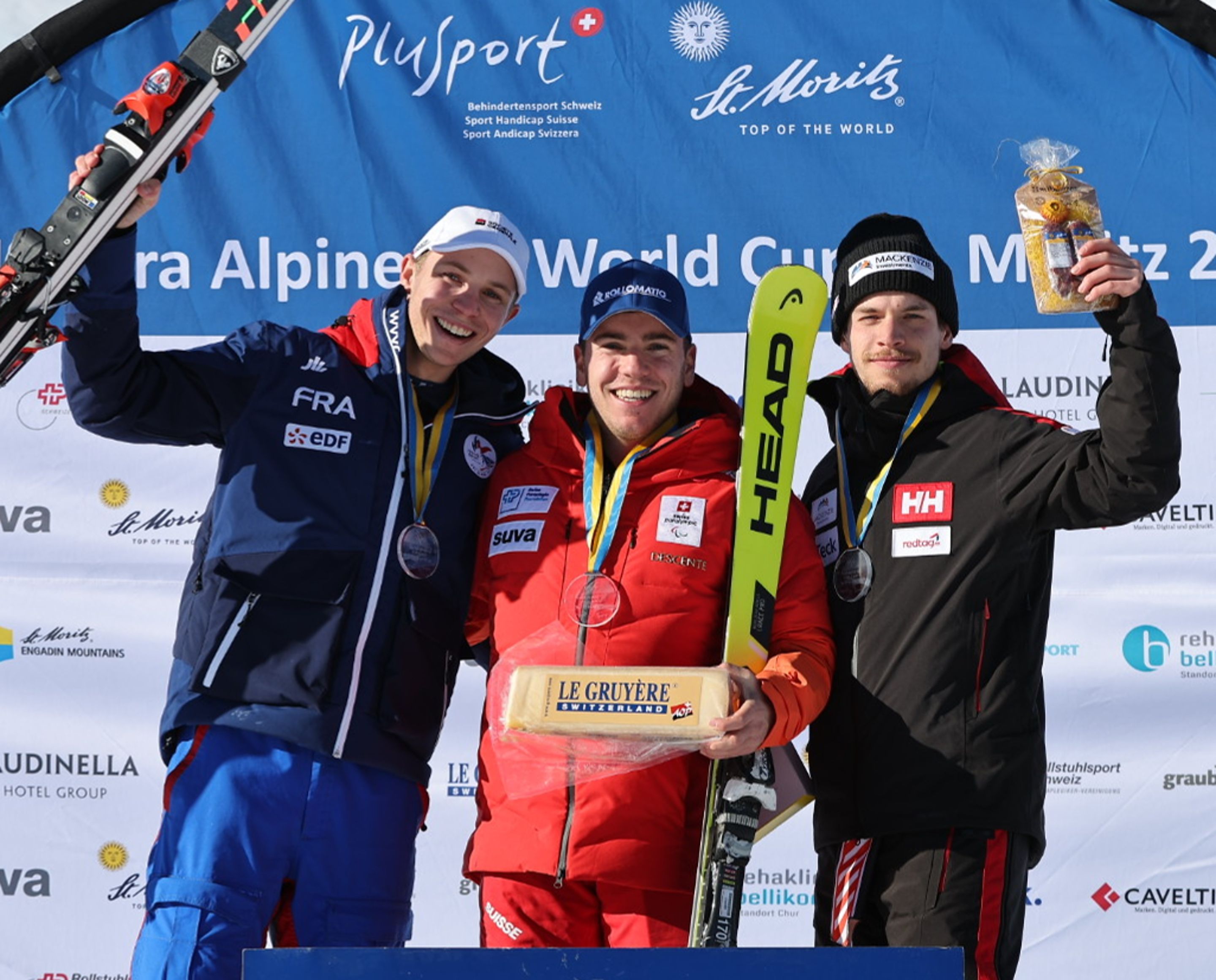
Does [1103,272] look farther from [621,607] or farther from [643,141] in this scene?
[643,141]

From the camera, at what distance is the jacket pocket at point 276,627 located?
2508mm

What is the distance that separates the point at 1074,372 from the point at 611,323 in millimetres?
1926

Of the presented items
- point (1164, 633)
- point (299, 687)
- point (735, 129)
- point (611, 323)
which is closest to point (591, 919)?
point (299, 687)

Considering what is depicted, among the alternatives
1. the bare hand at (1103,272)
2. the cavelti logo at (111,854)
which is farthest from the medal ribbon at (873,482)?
the cavelti logo at (111,854)

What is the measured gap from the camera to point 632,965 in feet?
5.41

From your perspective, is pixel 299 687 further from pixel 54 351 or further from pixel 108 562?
pixel 54 351

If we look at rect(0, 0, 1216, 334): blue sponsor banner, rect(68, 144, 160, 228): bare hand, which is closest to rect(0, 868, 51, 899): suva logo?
rect(0, 0, 1216, 334): blue sponsor banner

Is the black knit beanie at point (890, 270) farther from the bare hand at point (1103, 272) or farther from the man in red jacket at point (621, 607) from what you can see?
the bare hand at point (1103, 272)

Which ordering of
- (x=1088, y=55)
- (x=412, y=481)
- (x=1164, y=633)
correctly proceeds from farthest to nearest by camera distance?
(x=1088, y=55) → (x=1164, y=633) → (x=412, y=481)

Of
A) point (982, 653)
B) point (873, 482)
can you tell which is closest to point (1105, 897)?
point (982, 653)

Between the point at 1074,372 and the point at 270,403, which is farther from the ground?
the point at 1074,372

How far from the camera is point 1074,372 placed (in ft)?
13.3

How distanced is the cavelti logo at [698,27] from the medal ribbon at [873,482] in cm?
203

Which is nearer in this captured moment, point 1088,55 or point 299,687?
point 299,687
